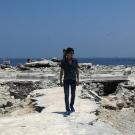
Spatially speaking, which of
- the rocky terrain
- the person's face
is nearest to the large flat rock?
the rocky terrain

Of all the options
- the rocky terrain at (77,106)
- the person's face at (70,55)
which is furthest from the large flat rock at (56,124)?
the person's face at (70,55)

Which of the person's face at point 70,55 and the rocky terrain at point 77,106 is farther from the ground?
the person's face at point 70,55

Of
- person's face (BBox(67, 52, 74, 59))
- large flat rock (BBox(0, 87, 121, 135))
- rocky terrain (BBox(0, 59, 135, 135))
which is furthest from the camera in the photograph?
person's face (BBox(67, 52, 74, 59))

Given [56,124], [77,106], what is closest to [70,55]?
[56,124]

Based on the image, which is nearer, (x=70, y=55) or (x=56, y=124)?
(x=56, y=124)

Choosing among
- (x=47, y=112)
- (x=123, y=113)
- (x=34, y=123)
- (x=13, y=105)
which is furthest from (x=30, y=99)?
(x=34, y=123)

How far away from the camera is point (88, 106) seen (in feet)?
55.1

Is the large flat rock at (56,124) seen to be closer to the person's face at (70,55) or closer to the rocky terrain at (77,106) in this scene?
the rocky terrain at (77,106)

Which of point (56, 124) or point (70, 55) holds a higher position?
point (70, 55)

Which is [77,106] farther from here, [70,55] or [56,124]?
[56,124]

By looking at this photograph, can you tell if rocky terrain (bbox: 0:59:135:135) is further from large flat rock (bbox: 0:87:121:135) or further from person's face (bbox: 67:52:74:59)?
person's face (bbox: 67:52:74:59)

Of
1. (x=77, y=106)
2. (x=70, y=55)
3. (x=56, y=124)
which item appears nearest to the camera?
(x=56, y=124)

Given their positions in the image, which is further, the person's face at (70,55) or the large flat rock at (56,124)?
the person's face at (70,55)

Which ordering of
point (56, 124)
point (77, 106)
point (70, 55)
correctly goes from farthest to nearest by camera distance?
1. point (77, 106)
2. point (70, 55)
3. point (56, 124)
